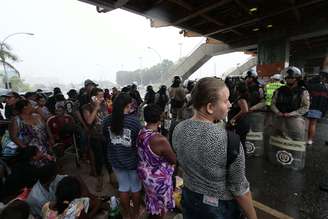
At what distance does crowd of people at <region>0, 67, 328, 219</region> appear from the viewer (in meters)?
1.28

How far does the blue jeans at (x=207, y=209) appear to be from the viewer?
136 centimetres

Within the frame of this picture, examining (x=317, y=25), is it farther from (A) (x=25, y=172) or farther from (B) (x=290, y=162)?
(A) (x=25, y=172)

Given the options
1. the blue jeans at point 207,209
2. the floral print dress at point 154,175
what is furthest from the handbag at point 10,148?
the blue jeans at point 207,209

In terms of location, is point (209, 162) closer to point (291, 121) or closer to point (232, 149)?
point (232, 149)

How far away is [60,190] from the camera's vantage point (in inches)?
78.4

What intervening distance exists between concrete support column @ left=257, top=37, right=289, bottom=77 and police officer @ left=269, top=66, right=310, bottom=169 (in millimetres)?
11818

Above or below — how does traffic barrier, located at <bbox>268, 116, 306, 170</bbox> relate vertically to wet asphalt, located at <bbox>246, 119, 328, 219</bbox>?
above

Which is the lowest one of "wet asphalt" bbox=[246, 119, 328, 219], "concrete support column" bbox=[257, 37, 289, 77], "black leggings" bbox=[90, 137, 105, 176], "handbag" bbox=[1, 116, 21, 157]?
"wet asphalt" bbox=[246, 119, 328, 219]

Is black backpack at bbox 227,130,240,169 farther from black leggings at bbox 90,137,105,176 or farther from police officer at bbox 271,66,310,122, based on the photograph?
police officer at bbox 271,66,310,122

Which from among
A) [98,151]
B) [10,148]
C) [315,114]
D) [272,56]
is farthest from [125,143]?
[272,56]

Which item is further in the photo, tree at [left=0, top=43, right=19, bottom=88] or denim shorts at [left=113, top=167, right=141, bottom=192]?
tree at [left=0, top=43, right=19, bottom=88]

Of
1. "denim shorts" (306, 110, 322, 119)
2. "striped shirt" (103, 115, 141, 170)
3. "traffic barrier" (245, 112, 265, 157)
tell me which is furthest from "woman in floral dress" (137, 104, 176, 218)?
"denim shorts" (306, 110, 322, 119)

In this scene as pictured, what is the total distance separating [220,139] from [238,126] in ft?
11.0

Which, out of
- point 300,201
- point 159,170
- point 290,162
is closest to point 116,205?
point 159,170
